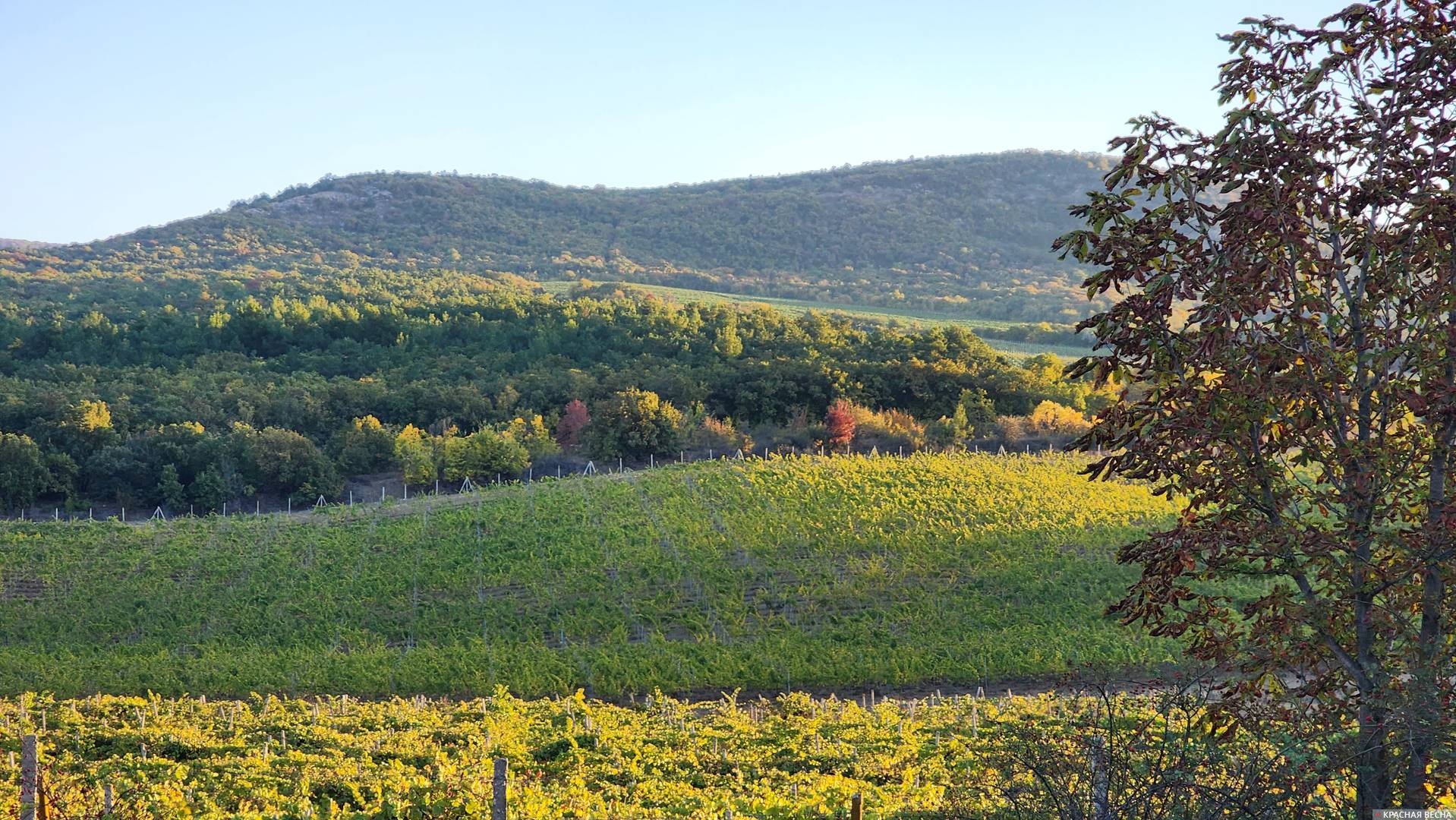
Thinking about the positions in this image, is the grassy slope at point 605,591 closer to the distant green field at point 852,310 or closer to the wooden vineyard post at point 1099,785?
the wooden vineyard post at point 1099,785

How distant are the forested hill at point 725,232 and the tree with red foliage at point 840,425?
40.8 metres

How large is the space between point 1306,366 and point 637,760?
971 centimetres

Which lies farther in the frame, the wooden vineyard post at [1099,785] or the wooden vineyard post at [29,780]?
the wooden vineyard post at [29,780]

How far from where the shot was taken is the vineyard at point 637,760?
6.12 meters

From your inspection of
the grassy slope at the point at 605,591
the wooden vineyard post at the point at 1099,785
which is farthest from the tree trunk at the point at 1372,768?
the grassy slope at the point at 605,591

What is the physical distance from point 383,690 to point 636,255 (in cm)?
8149

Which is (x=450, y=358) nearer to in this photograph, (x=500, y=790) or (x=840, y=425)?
(x=840, y=425)

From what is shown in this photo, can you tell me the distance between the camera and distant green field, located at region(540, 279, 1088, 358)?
66.8 m

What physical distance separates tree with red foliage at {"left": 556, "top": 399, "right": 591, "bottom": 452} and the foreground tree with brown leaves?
3713 centimetres

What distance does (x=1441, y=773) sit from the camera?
576 centimetres

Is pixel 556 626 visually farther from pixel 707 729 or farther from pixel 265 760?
pixel 265 760

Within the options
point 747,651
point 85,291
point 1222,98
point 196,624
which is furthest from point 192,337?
point 1222,98

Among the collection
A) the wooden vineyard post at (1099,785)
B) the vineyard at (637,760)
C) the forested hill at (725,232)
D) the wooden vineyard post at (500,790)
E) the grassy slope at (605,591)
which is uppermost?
the forested hill at (725,232)

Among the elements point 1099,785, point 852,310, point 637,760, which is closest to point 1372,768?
point 1099,785
